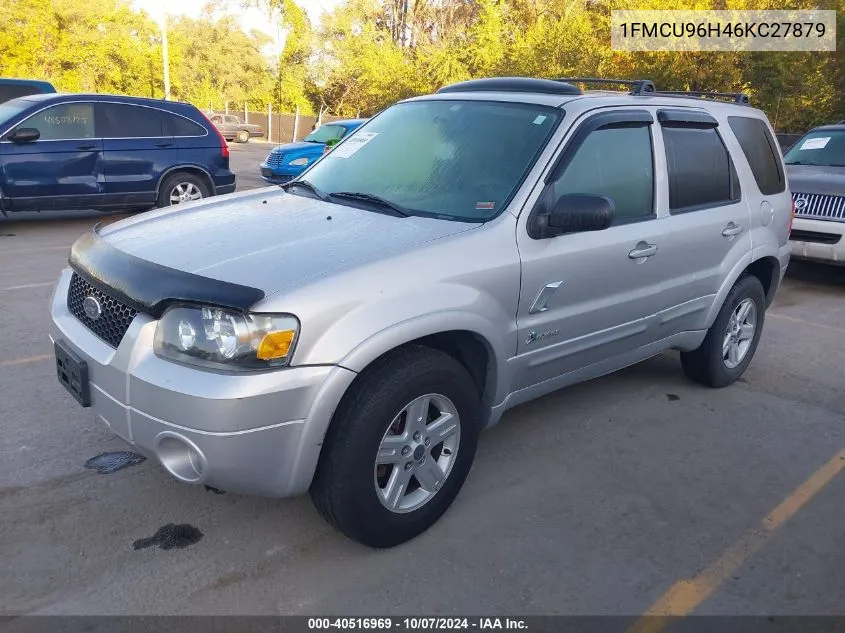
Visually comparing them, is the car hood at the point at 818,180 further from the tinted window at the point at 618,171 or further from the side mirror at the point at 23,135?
the side mirror at the point at 23,135

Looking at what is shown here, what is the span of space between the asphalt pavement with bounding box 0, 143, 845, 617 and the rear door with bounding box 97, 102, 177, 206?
234 inches

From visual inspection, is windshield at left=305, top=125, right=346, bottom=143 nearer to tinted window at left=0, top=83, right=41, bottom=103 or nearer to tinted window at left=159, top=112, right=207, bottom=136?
tinted window at left=0, top=83, right=41, bottom=103

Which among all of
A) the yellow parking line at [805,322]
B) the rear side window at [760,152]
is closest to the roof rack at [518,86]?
the rear side window at [760,152]

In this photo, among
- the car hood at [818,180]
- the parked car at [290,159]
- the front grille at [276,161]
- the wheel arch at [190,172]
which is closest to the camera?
the car hood at [818,180]

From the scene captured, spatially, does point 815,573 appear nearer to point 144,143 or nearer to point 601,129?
point 601,129

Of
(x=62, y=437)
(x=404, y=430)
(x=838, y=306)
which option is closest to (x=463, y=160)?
(x=404, y=430)

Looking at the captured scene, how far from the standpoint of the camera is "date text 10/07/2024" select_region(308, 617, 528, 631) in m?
2.65

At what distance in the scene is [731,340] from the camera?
5.04m

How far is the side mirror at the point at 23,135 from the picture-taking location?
361 inches

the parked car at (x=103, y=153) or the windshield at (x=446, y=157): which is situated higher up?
the windshield at (x=446, y=157)

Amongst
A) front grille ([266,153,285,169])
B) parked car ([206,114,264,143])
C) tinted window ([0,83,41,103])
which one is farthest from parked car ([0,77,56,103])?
parked car ([206,114,264,143])

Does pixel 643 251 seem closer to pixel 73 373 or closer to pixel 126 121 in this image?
pixel 73 373

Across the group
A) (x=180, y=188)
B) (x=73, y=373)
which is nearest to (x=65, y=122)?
(x=180, y=188)

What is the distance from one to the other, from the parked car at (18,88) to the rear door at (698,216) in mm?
11858
